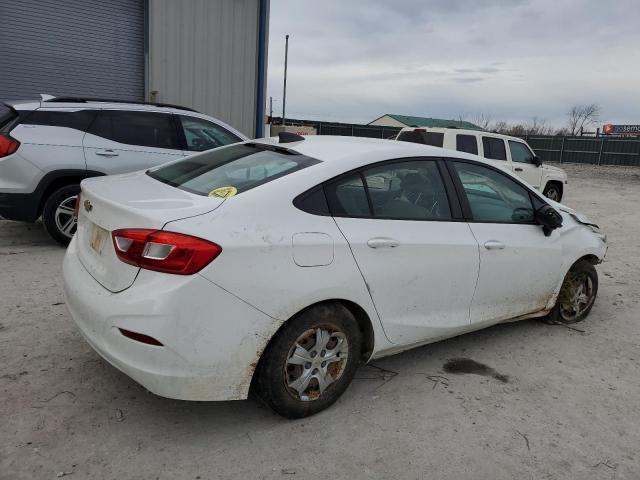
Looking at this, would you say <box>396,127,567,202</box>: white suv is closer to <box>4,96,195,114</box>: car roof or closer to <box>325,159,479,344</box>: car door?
<box>4,96,195,114</box>: car roof

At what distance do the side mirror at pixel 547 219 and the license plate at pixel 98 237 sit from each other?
3070 mm

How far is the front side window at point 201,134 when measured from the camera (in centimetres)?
689

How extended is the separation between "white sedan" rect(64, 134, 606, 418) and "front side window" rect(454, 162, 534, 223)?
15 millimetres

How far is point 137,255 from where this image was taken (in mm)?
2490

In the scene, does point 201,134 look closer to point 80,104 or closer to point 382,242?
point 80,104

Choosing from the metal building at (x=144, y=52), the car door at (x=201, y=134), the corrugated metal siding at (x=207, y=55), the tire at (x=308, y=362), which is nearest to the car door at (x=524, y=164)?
the metal building at (x=144, y=52)

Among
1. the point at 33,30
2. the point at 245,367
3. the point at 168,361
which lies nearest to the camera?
the point at 168,361

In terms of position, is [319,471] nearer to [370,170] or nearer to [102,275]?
[102,275]

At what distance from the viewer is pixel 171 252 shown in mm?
2420

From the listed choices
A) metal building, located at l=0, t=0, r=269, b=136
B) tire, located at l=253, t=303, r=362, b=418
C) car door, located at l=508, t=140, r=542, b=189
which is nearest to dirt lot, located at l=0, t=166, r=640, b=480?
tire, located at l=253, t=303, r=362, b=418

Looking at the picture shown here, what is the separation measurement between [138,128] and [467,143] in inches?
272

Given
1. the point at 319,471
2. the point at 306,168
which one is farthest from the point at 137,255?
the point at 319,471

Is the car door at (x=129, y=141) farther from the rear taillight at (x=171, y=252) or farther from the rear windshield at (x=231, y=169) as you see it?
the rear taillight at (x=171, y=252)

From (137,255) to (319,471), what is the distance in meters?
1.34
